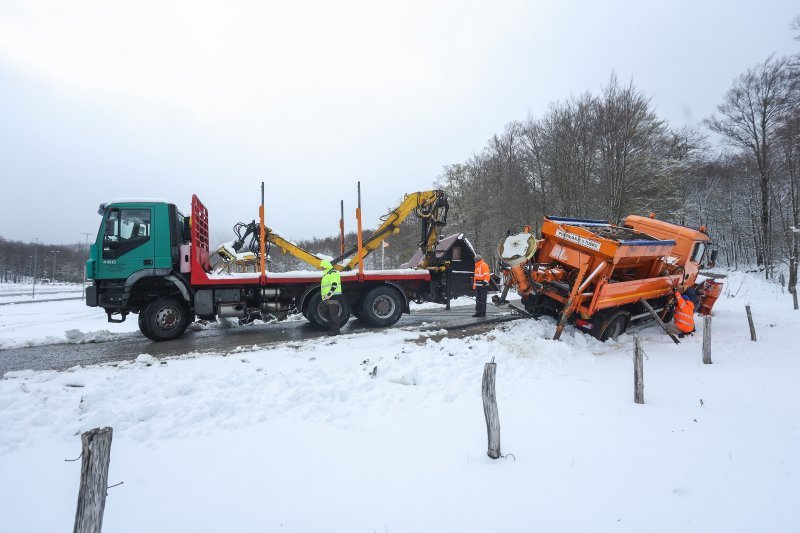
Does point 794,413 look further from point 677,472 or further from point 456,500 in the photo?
point 456,500

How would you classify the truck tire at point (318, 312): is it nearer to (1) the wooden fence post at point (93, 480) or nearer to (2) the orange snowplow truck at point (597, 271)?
(2) the orange snowplow truck at point (597, 271)

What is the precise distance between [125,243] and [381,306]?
5517mm

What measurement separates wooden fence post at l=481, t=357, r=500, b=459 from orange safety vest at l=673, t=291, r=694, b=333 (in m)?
7.11

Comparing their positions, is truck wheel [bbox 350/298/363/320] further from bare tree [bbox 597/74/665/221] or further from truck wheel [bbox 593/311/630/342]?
bare tree [bbox 597/74/665/221]

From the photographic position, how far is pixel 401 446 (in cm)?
368

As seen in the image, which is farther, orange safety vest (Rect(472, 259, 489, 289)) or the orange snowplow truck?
orange safety vest (Rect(472, 259, 489, 289))

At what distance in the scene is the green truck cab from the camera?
774 centimetres

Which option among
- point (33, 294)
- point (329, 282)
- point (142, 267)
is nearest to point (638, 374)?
point (329, 282)

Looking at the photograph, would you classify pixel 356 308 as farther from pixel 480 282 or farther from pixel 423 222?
pixel 480 282

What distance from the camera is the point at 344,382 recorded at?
5.09 m

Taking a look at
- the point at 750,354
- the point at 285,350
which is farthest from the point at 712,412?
the point at 285,350

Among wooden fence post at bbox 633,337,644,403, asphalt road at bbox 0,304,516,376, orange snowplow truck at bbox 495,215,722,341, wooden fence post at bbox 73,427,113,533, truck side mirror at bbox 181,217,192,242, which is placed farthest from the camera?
truck side mirror at bbox 181,217,192,242

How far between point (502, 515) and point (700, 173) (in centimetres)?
4069

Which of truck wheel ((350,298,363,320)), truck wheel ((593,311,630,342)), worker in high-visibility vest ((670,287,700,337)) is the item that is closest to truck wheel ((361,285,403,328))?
truck wheel ((350,298,363,320))
